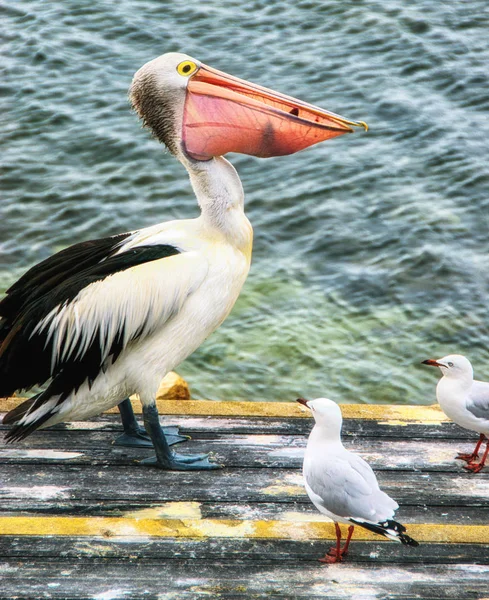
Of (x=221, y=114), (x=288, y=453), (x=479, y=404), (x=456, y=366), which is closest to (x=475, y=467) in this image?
(x=479, y=404)

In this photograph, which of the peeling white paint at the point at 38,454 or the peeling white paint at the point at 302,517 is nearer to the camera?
the peeling white paint at the point at 302,517

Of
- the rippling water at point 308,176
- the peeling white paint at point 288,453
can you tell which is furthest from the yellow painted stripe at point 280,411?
the rippling water at point 308,176

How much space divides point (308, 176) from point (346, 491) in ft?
16.6

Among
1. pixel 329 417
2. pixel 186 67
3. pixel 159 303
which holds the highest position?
pixel 186 67

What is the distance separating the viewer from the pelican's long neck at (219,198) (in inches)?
123

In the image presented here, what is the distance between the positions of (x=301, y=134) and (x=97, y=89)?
5.56 metres

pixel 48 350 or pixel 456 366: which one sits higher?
pixel 48 350

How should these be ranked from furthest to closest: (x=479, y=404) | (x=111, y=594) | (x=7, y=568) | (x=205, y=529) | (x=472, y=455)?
(x=472, y=455) → (x=479, y=404) → (x=205, y=529) → (x=7, y=568) → (x=111, y=594)

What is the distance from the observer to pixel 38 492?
2.89m

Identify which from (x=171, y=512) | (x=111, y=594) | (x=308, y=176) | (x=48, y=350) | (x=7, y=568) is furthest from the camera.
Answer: (x=308, y=176)

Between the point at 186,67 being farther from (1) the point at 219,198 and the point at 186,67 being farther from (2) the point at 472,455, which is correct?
(2) the point at 472,455

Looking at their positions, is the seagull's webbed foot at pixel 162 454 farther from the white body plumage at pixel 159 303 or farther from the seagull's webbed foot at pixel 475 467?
the seagull's webbed foot at pixel 475 467

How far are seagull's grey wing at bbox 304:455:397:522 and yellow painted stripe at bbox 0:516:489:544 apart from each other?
200 mm

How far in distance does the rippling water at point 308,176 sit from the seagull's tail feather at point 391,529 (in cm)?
298
